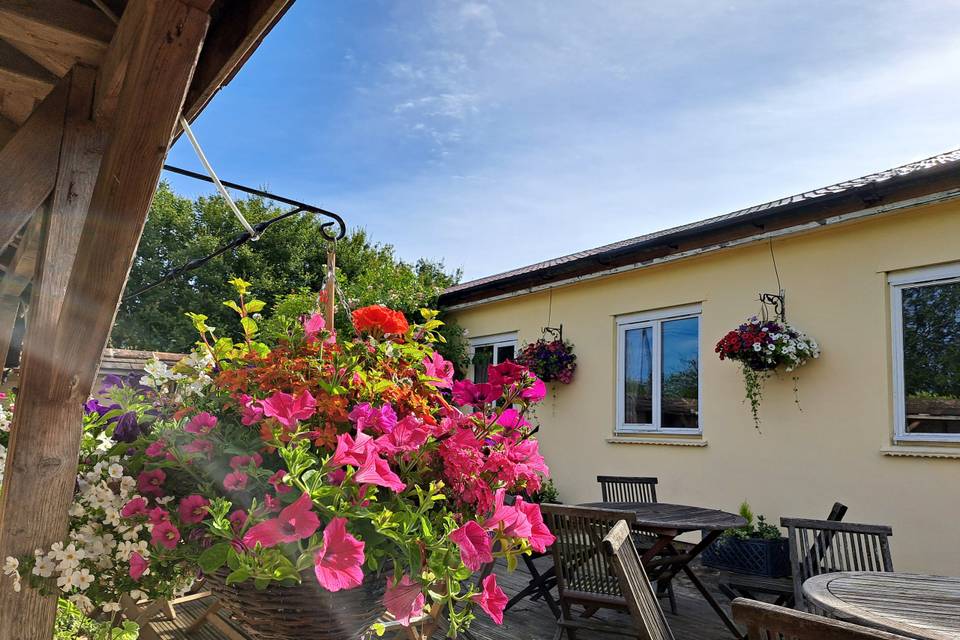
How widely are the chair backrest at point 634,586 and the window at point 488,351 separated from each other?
232 inches

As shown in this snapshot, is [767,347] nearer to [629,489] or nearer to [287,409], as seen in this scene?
[629,489]

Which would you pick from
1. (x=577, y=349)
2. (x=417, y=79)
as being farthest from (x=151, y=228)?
(x=577, y=349)

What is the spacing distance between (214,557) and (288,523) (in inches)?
5.9

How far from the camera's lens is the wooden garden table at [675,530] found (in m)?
3.84

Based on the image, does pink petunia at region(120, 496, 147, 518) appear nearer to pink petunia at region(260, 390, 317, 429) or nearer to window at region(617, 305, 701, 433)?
pink petunia at region(260, 390, 317, 429)

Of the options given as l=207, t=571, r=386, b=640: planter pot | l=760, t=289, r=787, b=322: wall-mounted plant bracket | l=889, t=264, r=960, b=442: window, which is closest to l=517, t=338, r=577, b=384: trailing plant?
l=760, t=289, r=787, b=322: wall-mounted plant bracket

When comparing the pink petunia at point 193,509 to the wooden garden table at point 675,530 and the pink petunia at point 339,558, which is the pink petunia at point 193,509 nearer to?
the pink petunia at point 339,558

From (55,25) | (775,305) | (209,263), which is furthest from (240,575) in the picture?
(209,263)

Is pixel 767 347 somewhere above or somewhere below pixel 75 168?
below

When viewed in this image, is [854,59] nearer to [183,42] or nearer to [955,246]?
[955,246]

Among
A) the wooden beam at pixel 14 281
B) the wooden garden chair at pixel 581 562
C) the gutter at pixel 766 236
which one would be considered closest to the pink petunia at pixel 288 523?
the wooden beam at pixel 14 281

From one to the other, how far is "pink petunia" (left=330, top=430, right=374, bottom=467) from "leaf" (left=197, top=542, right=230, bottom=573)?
22cm

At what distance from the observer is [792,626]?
4.73 feet

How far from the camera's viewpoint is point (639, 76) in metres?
7.50
